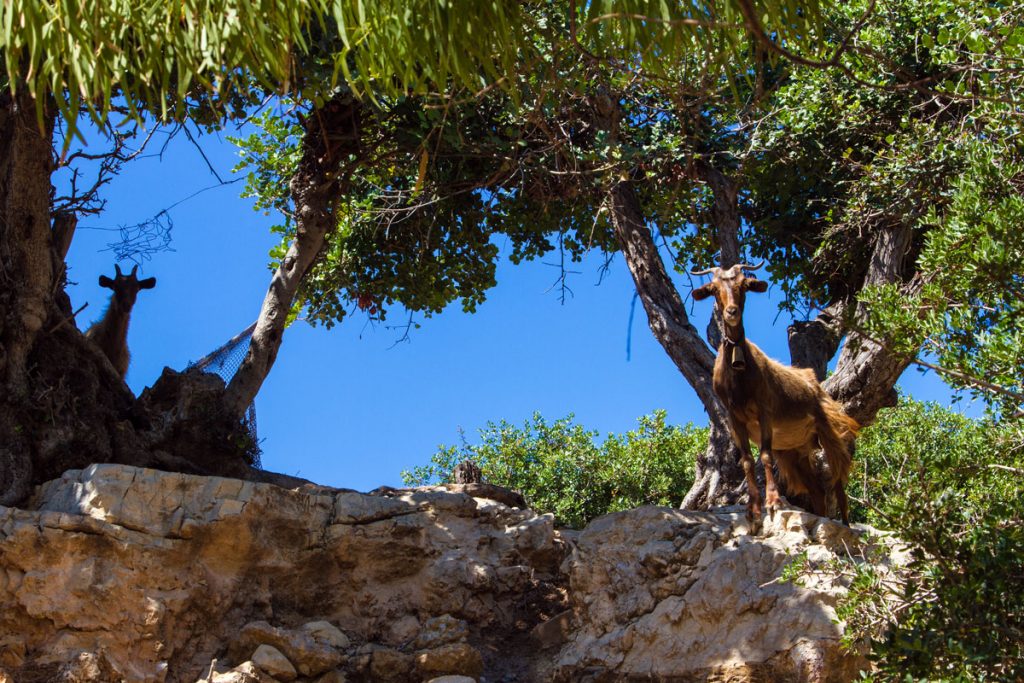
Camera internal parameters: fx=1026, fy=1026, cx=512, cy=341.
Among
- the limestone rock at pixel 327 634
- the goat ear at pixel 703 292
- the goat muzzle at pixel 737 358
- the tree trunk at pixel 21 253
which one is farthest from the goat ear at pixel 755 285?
the tree trunk at pixel 21 253

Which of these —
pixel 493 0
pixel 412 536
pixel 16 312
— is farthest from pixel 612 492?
pixel 493 0

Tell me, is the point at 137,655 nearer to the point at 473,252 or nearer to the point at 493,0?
the point at 493,0

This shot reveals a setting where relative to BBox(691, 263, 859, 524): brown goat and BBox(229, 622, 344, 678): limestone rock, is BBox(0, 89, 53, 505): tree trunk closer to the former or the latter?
BBox(229, 622, 344, 678): limestone rock

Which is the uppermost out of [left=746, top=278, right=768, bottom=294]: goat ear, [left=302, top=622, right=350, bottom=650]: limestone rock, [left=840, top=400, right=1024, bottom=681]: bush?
[left=746, top=278, right=768, bottom=294]: goat ear

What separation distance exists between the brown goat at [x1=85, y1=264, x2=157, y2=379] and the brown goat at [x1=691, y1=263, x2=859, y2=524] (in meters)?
7.84

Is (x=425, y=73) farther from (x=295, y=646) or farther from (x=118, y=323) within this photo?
(x=118, y=323)

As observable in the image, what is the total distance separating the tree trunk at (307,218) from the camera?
36.6 ft

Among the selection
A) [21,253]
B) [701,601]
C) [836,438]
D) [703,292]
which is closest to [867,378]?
[836,438]

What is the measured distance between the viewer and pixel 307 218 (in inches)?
452

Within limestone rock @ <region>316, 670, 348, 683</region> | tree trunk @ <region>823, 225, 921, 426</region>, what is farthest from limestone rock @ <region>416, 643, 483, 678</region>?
tree trunk @ <region>823, 225, 921, 426</region>

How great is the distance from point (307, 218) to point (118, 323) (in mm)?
3445

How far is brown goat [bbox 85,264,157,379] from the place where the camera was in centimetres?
1304

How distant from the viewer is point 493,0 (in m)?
5.61

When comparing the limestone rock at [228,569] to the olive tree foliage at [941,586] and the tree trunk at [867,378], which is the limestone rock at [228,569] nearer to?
the tree trunk at [867,378]
